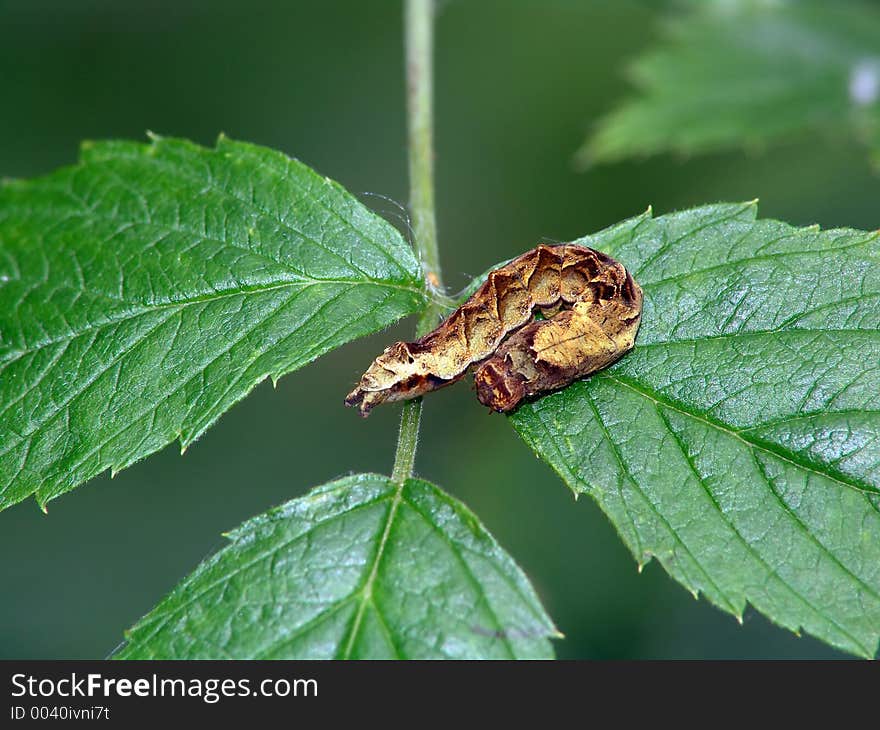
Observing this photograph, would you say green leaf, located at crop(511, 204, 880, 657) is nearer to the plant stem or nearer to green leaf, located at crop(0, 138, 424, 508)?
the plant stem

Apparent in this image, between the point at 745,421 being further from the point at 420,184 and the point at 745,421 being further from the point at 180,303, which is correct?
the point at 180,303

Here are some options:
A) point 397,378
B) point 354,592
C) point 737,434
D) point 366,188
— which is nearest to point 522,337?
point 397,378

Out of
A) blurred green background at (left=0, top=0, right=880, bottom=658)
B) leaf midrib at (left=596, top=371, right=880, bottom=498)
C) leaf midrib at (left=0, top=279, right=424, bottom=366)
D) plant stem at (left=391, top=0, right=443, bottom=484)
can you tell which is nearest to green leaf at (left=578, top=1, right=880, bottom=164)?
blurred green background at (left=0, top=0, right=880, bottom=658)

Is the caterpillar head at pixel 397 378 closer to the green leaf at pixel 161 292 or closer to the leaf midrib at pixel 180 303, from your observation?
the green leaf at pixel 161 292

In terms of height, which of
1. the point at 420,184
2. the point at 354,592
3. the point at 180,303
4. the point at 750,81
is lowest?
the point at 354,592

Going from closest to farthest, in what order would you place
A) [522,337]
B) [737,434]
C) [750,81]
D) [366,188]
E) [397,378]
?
[737,434] < [397,378] < [522,337] < [750,81] < [366,188]

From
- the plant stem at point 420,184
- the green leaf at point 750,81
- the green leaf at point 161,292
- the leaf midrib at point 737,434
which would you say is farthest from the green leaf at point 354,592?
the green leaf at point 750,81
